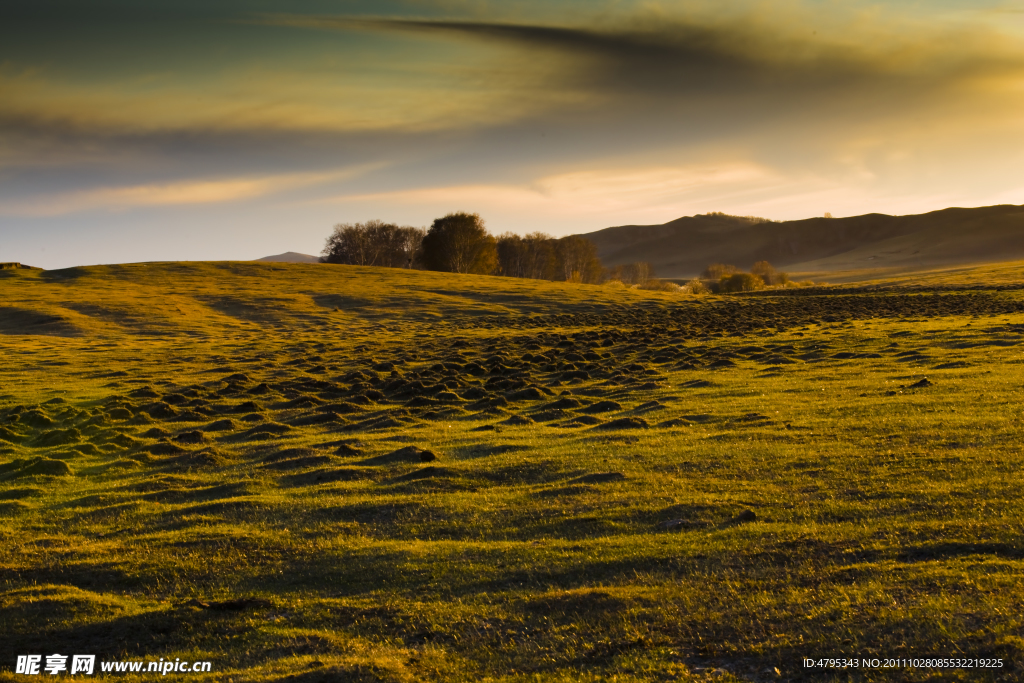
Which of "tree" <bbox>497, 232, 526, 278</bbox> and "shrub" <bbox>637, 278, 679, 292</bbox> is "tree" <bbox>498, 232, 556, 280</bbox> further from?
"shrub" <bbox>637, 278, 679, 292</bbox>

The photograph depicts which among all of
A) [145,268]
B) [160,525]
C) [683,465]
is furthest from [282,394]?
[145,268]

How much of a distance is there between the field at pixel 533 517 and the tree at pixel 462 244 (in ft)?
289

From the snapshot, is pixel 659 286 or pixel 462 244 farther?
pixel 659 286

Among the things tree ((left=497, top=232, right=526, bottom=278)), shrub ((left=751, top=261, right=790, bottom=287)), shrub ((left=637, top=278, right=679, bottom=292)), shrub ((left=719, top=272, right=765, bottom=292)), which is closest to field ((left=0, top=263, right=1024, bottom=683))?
shrub ((left=719, top=272, right=765, bottom=292))

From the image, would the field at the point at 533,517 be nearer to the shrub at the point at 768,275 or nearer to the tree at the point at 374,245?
the tree at the point at 374,245

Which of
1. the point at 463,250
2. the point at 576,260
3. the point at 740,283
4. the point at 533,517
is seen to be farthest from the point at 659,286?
the point at 533,517

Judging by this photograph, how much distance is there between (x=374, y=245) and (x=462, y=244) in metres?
17.7

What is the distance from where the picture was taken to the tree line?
12481 cm

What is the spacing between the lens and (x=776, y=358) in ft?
115

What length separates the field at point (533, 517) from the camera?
8.44 m

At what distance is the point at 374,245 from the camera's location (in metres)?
132

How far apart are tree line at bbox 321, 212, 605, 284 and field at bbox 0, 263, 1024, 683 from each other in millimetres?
88522

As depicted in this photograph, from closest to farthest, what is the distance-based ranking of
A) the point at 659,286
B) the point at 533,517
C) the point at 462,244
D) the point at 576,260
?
the point at 533,517 < the point at 462,244 < the point at 659,286 < the point at 576,260

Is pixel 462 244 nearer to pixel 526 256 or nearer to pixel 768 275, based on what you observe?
pixel 526 256
